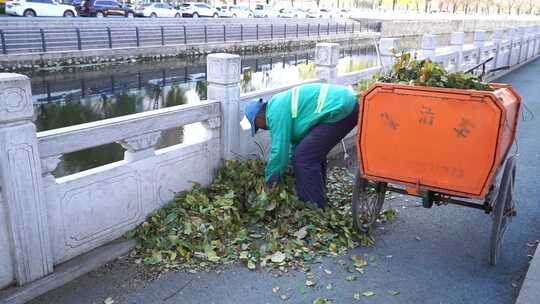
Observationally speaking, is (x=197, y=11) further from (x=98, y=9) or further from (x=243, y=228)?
(x=243, y=228)

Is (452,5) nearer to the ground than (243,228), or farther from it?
farther from it

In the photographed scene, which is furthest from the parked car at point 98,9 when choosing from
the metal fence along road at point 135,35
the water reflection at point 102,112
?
the water reflection at point 102,112

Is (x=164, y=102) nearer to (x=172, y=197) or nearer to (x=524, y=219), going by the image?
(x=172, y=197)

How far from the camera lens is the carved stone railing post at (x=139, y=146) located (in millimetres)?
4077

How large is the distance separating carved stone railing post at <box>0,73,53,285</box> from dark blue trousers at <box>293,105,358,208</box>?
2248mm

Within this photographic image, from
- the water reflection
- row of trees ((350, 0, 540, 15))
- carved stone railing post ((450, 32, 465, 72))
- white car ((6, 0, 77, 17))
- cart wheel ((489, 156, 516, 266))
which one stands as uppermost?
row of trees ((350, 0, 540, 15))

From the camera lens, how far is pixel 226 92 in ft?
16.4

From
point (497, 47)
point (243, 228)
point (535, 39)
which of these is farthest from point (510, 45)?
point (243, 228)

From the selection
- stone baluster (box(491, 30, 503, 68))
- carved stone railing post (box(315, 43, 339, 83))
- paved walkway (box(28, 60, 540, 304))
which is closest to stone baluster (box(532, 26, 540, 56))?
stone baluster (box(491, 30, 503, 68))

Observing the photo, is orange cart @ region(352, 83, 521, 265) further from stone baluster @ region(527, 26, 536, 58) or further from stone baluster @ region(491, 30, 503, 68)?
stone baluster @ region(527, 26, 536, 58)

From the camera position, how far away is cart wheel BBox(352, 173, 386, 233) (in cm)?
418

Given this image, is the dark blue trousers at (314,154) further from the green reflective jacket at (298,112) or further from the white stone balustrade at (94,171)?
the white stone balustrade at (94,171)

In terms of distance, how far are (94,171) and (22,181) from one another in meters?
0.63

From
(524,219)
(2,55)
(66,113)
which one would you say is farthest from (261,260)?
(2,55)
